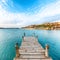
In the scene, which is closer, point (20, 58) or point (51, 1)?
point (20, 58)

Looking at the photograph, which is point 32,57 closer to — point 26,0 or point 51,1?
point 26,0

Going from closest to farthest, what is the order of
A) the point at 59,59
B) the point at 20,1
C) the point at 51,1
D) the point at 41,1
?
the point at 59,59
the point at 20,1
the point at 41,1
the point at 51,1

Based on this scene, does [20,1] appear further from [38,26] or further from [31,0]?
[38,26]

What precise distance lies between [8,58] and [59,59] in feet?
26.3

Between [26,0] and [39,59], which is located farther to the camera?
[26,0]

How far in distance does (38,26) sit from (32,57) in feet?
587

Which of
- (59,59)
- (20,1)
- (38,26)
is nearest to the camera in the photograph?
(59,59)

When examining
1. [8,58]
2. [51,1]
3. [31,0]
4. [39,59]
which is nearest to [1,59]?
[8,58]

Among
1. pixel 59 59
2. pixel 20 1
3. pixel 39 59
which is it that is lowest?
pixel 59 59

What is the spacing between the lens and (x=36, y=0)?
22781 mm

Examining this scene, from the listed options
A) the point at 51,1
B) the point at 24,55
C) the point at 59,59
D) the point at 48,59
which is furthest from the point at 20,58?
the point at 51,1

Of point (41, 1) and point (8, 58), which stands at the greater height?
point (41, 1)

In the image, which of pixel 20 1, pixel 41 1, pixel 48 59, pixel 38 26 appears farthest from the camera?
pixel 38 26

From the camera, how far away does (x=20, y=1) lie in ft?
70.6
